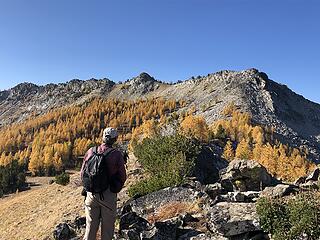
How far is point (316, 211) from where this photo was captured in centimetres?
1095

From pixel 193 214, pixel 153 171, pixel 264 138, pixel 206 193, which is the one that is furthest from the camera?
pixel 264 138

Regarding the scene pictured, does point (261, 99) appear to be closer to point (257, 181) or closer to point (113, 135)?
point (257, 181)

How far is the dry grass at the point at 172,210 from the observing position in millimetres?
17828

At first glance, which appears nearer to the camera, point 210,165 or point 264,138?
point 210,165

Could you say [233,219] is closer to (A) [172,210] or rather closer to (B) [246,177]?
(A) [172,210]

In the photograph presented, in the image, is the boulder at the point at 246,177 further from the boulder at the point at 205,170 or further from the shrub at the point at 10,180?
the shrub at the point at 10,180

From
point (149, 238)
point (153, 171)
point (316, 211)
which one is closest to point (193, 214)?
point (149, 238)

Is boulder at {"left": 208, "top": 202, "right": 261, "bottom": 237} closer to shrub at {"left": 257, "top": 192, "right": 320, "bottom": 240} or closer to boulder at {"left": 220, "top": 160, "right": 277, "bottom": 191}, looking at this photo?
shrub at {"left": 257, "top": 192, "right": 320, "bottom": 240}

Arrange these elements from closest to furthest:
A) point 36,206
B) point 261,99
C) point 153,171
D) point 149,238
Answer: point 149,238 → point 153,171 → point 36,206 → point 261,99

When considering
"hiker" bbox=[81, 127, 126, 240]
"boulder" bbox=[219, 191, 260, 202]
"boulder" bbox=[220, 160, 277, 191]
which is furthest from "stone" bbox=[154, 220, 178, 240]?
"boulder" bbox=[220, 160, 277, 191]

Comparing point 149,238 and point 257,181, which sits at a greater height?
point 257,181

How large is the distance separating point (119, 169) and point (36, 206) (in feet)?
135

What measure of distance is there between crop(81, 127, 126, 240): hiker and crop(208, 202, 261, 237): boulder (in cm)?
421

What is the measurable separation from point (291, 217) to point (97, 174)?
18.4 feet
